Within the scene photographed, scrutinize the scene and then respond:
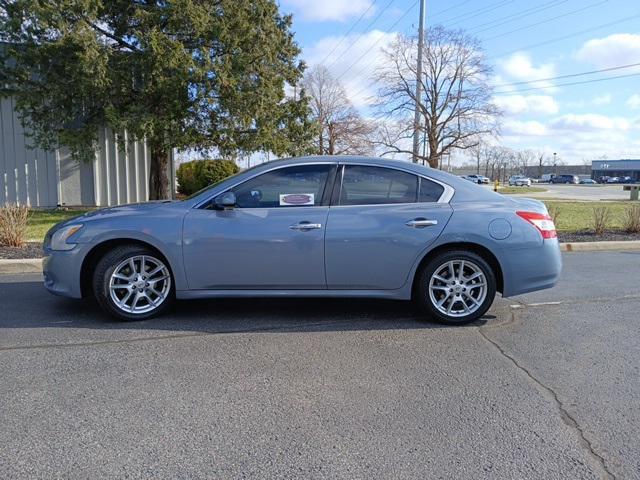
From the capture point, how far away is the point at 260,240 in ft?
14.6

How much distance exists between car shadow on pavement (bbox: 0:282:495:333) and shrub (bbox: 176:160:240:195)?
49.8 ft

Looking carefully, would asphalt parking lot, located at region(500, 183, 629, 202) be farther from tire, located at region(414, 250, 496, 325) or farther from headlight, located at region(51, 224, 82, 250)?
headlight, located at region(51, 224, 82, 250)

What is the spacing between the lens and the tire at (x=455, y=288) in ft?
15.1

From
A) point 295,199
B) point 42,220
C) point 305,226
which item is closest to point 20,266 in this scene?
point 295,199

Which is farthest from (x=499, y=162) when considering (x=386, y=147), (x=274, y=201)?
(x=274, y=201)

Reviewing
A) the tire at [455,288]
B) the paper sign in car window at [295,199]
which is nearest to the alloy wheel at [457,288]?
the tire at [455,288]

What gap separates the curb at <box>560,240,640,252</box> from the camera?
945cm

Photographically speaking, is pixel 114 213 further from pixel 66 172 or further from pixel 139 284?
pixel 66 172

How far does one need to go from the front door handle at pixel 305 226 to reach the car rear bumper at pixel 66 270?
80.0 inches

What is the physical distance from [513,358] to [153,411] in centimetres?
275

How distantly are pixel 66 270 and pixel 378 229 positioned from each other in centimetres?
300

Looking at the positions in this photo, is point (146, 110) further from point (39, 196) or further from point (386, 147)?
point (386, 147)

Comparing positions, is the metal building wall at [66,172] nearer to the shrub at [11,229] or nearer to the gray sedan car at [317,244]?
the shrub at [11,229]

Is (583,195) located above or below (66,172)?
below
